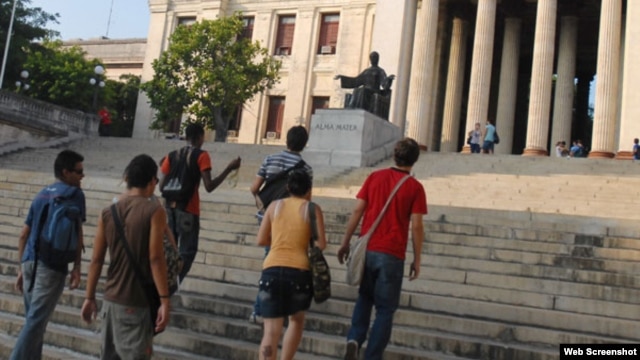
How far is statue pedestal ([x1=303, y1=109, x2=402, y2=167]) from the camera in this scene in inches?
647

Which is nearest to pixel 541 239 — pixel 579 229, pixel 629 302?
pixel 579 229

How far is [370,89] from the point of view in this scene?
1731 cm

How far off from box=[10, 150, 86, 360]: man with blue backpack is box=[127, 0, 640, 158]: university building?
20204mm

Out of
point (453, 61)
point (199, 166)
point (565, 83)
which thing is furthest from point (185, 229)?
point (453, 61)

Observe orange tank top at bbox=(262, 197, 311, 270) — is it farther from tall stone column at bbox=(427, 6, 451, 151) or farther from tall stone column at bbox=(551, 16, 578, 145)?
tall stone column at bbox=(427, 6, 451, 151)

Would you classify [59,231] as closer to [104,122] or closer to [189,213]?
[189,213]

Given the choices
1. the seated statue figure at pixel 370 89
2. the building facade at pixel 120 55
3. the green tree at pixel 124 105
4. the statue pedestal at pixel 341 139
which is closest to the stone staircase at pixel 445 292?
the statue pedestal at pixel 341 139

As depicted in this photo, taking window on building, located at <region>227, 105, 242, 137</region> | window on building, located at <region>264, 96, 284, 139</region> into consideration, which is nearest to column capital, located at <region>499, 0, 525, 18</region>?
window on building, located at <region>264, 96, 284, 139</region>

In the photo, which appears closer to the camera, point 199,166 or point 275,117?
point 199,166

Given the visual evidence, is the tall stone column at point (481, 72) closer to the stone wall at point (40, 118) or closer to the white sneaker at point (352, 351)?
the stone wall at point (40, 118)

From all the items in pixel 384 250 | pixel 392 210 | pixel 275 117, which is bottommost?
pixel 384 250

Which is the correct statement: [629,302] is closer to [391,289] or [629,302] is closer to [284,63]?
[391,289]

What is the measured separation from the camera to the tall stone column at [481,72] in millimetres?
24141

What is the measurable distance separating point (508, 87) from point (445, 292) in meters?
22.4
